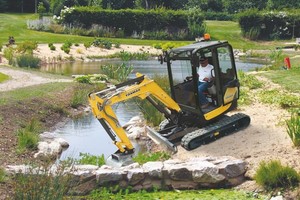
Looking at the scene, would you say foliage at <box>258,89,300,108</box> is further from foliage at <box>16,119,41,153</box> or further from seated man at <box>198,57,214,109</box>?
foliage at <box>16,119,41,153</box>

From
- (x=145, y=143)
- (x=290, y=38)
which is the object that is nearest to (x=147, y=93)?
(x=145, y=143)

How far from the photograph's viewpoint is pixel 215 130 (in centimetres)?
1180

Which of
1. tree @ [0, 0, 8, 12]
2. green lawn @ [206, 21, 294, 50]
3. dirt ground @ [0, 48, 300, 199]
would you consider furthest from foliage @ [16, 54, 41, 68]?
tree @ [0, 0, 8, 12]

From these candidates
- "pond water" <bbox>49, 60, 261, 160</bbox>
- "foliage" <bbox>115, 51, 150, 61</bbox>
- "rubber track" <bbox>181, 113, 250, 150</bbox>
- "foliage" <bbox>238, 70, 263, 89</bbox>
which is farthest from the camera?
"foliage" <bbox>115, 51, 150, 61</bbox>

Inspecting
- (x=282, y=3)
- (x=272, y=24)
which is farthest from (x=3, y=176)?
(x=282, y=3)

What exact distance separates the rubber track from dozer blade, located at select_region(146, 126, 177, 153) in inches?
9.2

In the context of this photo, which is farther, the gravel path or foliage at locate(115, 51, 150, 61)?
foliage at locate(115, 51, 150, 61)

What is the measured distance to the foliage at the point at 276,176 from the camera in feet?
27.8

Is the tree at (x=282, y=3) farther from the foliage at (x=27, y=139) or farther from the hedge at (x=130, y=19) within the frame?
the foliage at (x=27, y=139)

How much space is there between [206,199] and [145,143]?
5095 mm

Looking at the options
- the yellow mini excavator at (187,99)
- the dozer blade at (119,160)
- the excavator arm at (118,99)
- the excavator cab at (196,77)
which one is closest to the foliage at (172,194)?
the dozer blade at (119,160)

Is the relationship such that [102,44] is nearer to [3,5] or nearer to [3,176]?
[3,5]

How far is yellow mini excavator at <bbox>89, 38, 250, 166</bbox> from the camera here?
446 inches

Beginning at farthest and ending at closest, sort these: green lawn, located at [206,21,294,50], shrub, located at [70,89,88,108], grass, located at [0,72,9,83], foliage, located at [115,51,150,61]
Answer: green lawn, located at [206,21,294,50] → foliage, located at [115,51,150,61] → grass, located at [0,72,9,83] → shrub, located at [70,89,88,108]
